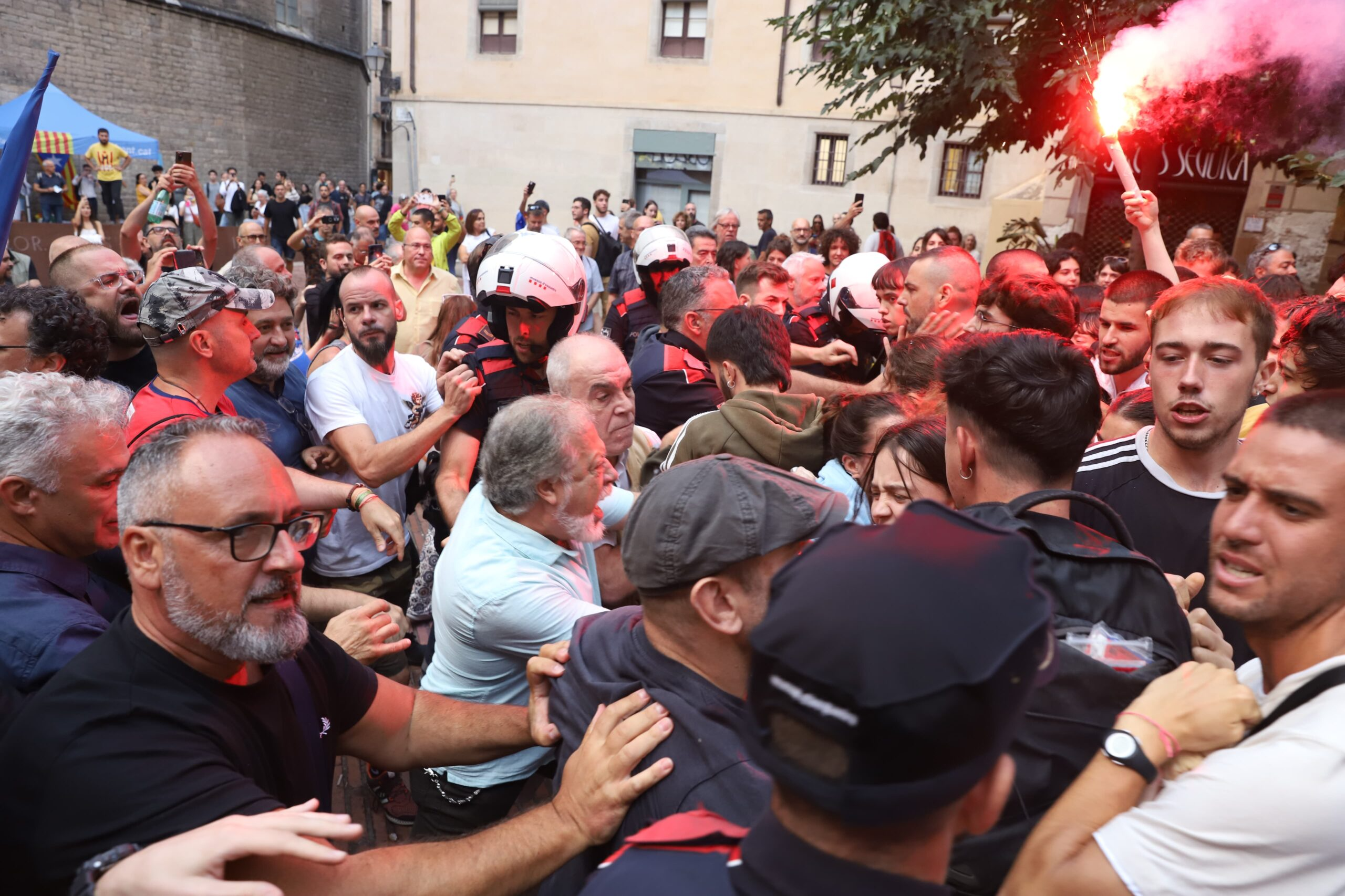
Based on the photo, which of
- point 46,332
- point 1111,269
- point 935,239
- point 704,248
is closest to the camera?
point 46,332

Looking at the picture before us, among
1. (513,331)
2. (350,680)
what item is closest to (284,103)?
(513,331)

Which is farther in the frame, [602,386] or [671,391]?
[671,391]

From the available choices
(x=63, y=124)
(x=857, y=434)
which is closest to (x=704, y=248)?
(x=857, y=434)

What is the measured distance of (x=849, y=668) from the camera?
954 millimetres

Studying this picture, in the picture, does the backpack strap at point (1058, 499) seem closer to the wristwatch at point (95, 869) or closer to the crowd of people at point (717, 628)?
the crowd of people at point (717, 628)

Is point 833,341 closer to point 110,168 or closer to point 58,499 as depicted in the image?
point 58,499

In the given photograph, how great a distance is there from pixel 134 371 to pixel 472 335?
62.7 inches

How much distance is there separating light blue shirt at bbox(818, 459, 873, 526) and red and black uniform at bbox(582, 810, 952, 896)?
173 centimetres

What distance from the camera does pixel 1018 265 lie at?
479 centimetres

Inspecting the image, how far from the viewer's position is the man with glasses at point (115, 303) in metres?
4.37

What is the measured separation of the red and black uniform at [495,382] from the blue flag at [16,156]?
1730 mm

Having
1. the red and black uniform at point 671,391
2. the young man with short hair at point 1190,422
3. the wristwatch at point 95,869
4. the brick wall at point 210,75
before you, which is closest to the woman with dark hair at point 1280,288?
the young man with short hair at point 1190,422

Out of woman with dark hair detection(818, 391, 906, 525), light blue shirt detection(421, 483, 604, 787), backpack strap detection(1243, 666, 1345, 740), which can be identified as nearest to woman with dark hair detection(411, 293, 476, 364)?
woman with dark hair detection(818, 391, 906, 525)

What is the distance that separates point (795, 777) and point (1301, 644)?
1168 mm
